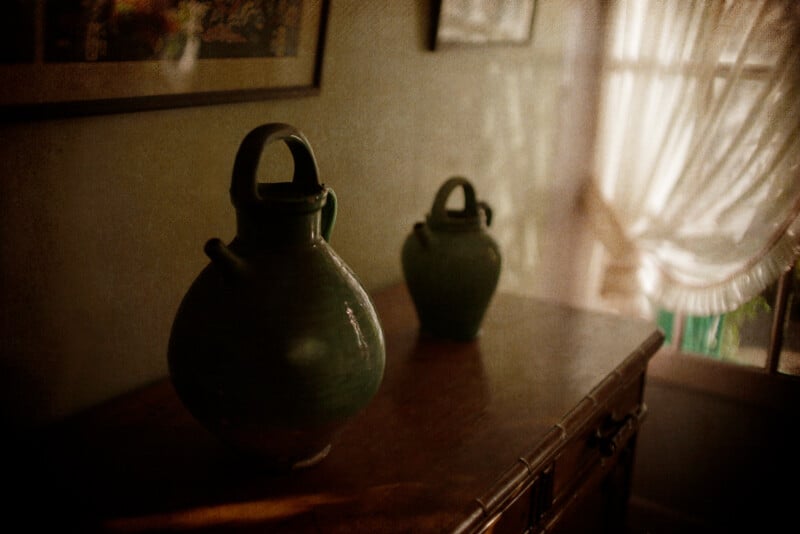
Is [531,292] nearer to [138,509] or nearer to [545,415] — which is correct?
[545,415]

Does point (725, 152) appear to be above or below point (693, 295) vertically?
above

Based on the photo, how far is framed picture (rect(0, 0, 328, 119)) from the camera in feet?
2.91

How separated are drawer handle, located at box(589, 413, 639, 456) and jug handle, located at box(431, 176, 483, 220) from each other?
414mm

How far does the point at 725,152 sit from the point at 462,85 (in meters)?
0.80

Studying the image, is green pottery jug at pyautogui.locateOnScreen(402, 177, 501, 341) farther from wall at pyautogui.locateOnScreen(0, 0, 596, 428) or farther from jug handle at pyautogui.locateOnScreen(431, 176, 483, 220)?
wall at pyautogui.locateOnScreen(0, 0, 596, 428)

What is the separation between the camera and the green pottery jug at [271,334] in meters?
0.82

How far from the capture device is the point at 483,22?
69.4 inches

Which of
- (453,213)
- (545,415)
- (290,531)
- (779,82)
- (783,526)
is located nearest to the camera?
(290,531)

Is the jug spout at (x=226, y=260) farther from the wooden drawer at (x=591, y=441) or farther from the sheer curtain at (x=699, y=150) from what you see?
the sheer curtain at (x=699, y=150)

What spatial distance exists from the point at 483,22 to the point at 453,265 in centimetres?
74

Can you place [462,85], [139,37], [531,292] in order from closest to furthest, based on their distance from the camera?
[139,37], [462,85], [531,292]

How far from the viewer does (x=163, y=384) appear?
114 cm

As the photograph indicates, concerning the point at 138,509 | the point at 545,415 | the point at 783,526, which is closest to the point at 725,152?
the point at 783,526

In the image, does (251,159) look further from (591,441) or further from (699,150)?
(699,150)
